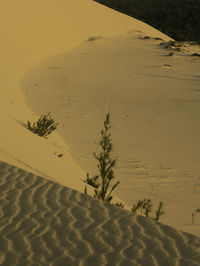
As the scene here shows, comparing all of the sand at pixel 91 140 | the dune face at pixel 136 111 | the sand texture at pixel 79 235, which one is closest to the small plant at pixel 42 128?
the sand at pixel 91 140

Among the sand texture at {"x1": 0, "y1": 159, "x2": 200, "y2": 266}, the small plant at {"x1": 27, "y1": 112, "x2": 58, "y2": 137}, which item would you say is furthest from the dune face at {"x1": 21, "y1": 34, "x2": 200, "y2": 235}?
the sand texture at {"x1": 0, "y1": 159, "x2": 200, "y2": 266}

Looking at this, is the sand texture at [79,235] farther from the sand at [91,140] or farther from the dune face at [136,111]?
the dune face at [136,111]

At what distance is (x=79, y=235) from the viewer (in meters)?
4.38

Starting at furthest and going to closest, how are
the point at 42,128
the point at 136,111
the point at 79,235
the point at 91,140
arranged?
the point at 136,111 < the point at 91,140 < the point at 42,128 < the point at 79,235

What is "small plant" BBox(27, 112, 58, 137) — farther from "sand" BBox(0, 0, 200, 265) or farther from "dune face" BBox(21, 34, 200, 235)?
"dune face" BBox(21, 34, 200, 235)

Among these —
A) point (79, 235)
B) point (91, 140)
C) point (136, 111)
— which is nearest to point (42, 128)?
point (91, 140)

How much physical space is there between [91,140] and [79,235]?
20.6ft

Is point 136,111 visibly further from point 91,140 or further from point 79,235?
point 79,235

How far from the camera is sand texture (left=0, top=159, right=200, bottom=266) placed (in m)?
3.94

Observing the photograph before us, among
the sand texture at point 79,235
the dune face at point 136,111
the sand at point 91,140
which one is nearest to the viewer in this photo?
the sand texture at point 79,235

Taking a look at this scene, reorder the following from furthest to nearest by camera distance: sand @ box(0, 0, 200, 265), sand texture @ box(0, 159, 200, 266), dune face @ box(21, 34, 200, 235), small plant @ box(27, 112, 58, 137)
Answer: small plant @ box(27, 112, 58, 137), dune face @ box(21, 34, 200, 235), sand @ box(0, 0, 200, 265), sand texture @ box(0, 159, 200, 266)

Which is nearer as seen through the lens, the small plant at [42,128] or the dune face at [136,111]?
the dune face at [136,111]

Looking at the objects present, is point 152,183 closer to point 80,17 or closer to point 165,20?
point 80,17

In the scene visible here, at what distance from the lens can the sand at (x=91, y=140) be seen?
4.29 metres
